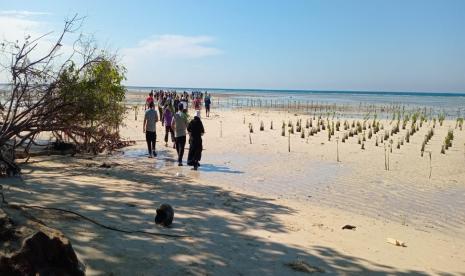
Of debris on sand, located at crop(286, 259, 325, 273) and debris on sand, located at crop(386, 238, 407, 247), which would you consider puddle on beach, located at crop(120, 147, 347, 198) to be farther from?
debris on sand, located at crop(286, 259, 325, 273)

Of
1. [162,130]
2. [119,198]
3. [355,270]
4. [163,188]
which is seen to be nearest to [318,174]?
[163,188]

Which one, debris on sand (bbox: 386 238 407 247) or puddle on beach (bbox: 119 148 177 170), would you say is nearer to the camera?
debris on sand (bbox: 386 238 407 247)

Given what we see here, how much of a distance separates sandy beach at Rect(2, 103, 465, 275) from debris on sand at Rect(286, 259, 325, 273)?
1cm

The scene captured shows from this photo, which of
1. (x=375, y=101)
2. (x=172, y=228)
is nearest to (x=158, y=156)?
(x=172, y=228)

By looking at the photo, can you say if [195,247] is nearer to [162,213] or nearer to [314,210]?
[162,213]

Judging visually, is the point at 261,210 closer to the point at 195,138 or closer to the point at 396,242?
the point at 396,242

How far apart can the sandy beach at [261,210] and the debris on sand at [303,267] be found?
1 cm

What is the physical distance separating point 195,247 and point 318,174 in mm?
6629

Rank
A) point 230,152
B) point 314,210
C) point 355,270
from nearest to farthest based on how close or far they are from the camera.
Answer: point 355,270
point 314,210
point 230,152

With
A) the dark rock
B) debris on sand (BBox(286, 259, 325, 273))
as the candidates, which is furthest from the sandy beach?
the dark rock

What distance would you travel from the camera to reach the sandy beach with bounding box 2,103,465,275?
4641 millimetres

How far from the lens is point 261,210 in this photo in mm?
7188

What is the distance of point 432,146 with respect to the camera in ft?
51.3

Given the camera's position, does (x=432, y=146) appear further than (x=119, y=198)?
Yes
